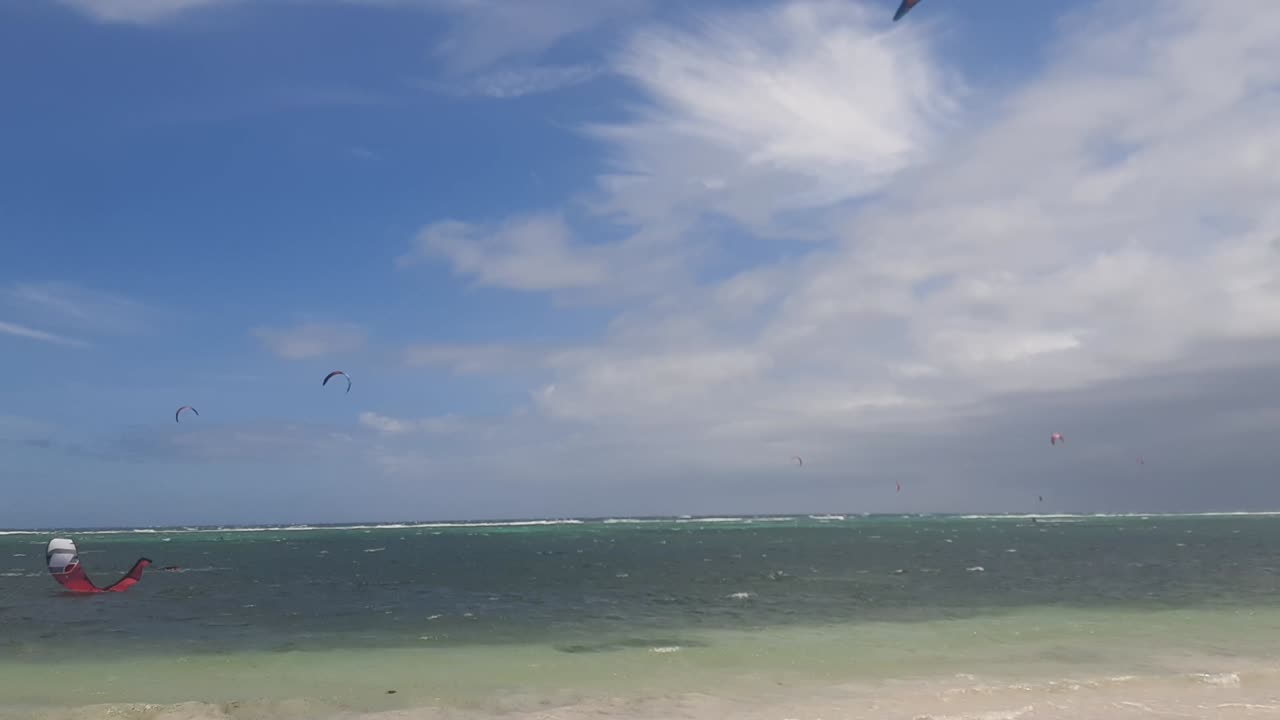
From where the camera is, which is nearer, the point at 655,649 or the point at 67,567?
the point at 655,649

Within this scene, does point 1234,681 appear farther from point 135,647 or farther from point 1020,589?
point 135,647

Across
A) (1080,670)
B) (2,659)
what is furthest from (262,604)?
(1080,670)

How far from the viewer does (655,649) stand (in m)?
27.3

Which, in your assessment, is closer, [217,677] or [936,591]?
[217,677]

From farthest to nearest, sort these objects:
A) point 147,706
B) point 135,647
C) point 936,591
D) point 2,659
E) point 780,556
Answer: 1. point 780,556
2. point 936,591
3. point 135,647
4. point 2,659
5. point 147,706

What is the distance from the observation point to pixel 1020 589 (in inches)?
1887

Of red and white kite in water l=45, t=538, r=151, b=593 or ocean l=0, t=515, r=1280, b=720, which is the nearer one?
ocean l=0, t=515, r=1280, b=720

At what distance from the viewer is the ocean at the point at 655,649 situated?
742 inches

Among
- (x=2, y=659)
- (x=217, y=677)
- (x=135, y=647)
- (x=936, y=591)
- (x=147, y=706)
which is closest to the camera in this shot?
(x=147, y=706)

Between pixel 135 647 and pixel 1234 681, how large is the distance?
32547 millimetres

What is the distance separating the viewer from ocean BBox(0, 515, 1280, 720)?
61.8 feet

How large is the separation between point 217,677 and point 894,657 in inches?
749

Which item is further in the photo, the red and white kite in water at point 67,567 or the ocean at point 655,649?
Result: the red and white kite in water at point 67,567

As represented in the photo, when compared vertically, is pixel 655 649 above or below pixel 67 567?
below
